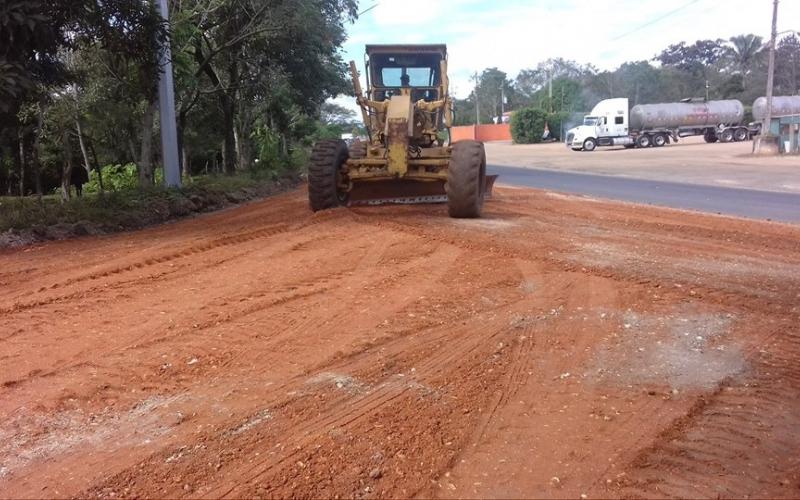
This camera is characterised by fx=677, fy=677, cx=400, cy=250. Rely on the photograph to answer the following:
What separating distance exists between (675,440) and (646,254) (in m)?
5.26

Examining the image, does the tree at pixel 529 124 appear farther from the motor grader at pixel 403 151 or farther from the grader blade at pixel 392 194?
the grader blade at pixel 392 194

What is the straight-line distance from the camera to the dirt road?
3.40m

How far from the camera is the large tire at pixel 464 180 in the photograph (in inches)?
434

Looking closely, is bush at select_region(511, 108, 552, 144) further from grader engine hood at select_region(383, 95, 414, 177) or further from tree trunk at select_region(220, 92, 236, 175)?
grader engine hood at select_region(383, 95, 414, 177)

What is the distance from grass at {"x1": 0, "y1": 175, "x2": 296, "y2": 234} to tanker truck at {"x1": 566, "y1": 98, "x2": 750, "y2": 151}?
39446 millimetres

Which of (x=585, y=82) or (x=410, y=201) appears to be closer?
(x=410, y=201)

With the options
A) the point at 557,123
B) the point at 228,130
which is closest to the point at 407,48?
the point at 228,130

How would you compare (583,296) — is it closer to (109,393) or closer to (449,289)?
(449,289)

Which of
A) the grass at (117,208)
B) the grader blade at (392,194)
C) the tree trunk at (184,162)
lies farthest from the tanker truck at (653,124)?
the grader blade at (392,194)

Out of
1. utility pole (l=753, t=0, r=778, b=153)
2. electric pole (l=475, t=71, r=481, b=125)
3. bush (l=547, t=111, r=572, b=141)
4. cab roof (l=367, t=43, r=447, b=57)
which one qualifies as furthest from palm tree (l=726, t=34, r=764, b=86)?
cab roof (l=367, t=43, r=447, b=57)

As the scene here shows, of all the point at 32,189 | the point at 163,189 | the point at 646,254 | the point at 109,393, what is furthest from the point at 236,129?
the point at 109,393

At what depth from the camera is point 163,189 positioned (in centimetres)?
1528

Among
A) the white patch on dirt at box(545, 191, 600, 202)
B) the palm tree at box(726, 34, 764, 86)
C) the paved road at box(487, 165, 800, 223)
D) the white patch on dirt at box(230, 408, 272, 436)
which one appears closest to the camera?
the white patch on dirt at box(230, 408, 272, 436)

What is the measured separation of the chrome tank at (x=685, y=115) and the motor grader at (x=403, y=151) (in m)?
41.7
